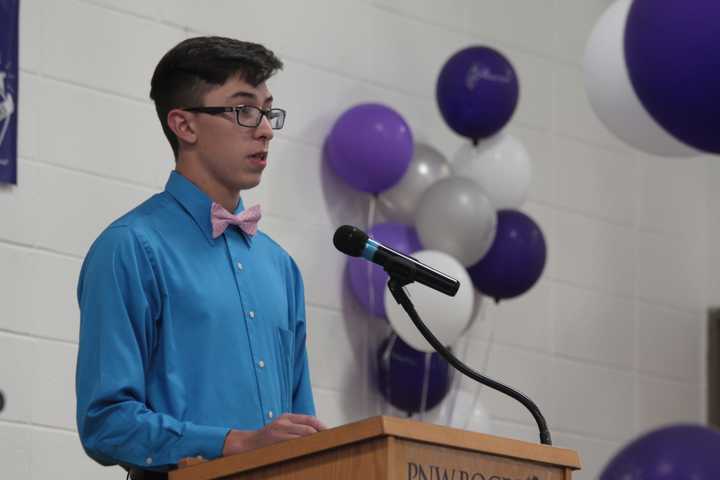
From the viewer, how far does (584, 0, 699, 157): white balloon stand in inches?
139

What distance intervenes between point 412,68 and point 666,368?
1.58 metres

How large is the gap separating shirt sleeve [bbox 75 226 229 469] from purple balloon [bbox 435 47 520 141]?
2.17 metres

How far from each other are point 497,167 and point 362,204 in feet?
1.45

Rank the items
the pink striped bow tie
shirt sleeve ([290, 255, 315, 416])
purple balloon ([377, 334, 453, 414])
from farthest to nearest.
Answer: purple balloon ([377, 334, 453, 414]), shirt sleeve ([290, 255, 315, 416]), the pink striped bow tie

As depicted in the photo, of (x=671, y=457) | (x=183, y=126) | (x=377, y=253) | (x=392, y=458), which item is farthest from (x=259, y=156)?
(x=671, y=457)

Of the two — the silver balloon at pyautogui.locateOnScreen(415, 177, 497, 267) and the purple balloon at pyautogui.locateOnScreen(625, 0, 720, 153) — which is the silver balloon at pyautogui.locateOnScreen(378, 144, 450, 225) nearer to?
the silver balloon at pyautogui.locateOnScreen(415, 177, 497, 267)

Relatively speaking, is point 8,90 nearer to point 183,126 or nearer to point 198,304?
point 183,126

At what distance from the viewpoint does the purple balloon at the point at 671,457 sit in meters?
2.67

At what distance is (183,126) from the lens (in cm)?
256

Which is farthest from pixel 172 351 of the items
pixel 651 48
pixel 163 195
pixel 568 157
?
pixel 568 157

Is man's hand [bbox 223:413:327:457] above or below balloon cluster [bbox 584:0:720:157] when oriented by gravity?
below

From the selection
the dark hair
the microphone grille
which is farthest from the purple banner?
the microphone grille

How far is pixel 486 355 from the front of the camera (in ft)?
15.9

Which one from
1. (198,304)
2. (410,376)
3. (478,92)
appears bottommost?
(410,376)
